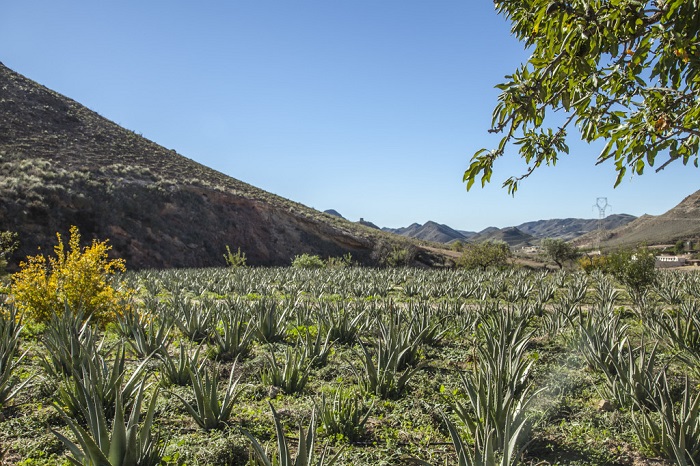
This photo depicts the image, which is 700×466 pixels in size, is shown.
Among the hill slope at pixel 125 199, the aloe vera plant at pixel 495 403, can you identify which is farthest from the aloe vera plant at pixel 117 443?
the hill slope at pixel 125 199

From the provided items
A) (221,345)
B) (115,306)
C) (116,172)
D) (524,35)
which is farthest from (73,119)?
(524,35)

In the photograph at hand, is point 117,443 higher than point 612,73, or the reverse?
point 612,73

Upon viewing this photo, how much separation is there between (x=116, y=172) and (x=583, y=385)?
116 ft

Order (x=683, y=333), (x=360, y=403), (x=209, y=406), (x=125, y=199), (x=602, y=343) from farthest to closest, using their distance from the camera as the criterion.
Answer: (x=125, y=199) → (x=683, y=333) → (x=602, y=343) → (x=360, y=403) → (x=209, y=406)

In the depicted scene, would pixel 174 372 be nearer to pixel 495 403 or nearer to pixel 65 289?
pixel 495 403

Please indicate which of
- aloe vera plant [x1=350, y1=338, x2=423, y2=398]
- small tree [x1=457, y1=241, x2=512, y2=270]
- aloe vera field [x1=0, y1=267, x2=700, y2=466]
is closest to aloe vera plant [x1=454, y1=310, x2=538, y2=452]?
aloe vera field [x1=0, y1=267, x2=700, y2=466]

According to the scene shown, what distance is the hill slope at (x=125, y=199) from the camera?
981 inches

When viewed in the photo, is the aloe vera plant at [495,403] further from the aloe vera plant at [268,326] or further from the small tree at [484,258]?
the small tree at [484,258]

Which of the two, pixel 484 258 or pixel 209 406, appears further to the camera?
pixel 484 258

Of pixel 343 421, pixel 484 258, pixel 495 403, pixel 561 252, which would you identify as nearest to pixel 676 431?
pixel 495 403

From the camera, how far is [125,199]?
29.0 meters

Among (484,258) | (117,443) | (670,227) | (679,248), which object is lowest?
(484,258)

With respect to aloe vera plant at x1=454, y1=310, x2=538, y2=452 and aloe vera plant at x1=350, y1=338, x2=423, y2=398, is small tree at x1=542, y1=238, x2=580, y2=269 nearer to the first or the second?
aloe vera plant at x1=454, y1=310, x2=538, y2=452

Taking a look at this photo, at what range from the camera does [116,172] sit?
3228 centimetres
